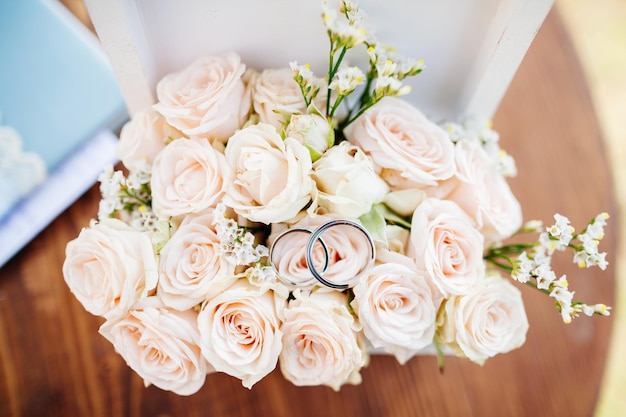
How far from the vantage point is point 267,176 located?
1.92ft

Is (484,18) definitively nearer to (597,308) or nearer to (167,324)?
(597,308)

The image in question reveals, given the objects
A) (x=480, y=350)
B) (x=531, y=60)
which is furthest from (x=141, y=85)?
(x=531, y=60)

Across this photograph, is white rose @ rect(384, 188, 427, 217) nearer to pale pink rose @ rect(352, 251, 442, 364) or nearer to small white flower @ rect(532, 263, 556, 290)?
pale pink rose @ rect(352, 251, 442, 364)

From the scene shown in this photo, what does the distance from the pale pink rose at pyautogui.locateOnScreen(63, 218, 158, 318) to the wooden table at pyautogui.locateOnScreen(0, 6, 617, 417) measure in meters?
0.24

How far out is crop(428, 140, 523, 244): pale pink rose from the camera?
2.25ft

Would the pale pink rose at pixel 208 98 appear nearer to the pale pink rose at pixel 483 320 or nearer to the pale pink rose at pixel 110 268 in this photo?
the pale pink rose at pixel 110 268

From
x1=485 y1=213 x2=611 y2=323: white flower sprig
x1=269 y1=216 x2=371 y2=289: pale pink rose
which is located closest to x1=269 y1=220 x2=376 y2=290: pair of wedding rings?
x1=269 y1=216 x2=371 y2=289: pale pink rose

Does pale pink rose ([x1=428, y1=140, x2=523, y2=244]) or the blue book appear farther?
the blue book

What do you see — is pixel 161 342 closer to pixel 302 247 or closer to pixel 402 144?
pixel 302 247

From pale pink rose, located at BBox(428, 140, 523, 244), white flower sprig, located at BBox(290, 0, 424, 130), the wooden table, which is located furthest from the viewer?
the wooden table

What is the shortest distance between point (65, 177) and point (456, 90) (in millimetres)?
739

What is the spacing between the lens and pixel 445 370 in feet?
2.85

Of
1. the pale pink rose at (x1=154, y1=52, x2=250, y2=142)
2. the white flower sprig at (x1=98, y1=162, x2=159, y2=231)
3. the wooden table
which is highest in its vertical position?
the pale pink rose at (x1=154, y1=52, x2=250, y2=142)

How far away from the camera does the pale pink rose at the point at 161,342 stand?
616 millimetres
